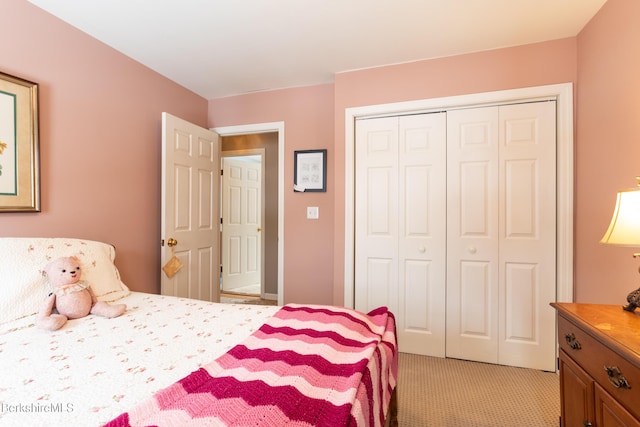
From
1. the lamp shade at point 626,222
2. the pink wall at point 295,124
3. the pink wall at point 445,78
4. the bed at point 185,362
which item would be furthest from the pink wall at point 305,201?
the lamp shade at point 626,222

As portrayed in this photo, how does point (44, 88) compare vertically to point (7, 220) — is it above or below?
above

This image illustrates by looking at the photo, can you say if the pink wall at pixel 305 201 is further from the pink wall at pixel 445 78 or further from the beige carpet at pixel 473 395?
the beige carpet at pixel 473 395

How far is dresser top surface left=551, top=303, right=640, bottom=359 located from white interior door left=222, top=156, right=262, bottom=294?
3.90 m

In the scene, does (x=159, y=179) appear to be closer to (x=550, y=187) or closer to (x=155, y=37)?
(x=155, y=37)

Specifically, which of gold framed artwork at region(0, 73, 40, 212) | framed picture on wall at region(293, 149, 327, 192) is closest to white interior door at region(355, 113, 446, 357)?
framed picture on wall at region(293, 149, 327, 192)

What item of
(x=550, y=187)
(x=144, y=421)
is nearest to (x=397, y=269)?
(x=550, y=187)

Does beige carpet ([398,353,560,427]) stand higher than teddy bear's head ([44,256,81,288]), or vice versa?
teddy bear's head ([44,256,81,288])

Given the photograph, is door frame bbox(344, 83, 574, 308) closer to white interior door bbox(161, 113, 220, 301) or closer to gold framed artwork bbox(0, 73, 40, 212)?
white interior door bbox(161, 113, 220, 301)

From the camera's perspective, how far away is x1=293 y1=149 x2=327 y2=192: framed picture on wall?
2.85 metres

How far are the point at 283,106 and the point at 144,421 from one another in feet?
9.13

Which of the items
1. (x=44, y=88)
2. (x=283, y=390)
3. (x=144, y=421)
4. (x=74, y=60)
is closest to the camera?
(x=144, y=421)

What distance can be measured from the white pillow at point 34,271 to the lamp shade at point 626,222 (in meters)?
2.41

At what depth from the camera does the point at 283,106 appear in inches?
118

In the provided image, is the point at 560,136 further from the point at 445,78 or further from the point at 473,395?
the point at 473,395
